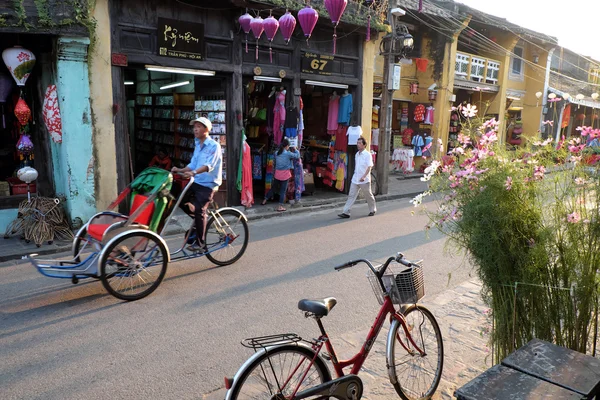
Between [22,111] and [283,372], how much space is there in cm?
701

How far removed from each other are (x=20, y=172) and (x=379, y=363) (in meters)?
6.75

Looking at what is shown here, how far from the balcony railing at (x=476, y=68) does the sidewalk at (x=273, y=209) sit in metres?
5.51

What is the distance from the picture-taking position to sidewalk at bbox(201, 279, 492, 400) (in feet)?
12.1

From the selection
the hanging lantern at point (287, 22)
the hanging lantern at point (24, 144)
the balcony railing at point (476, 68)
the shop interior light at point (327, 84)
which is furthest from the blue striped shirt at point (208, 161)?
the balcony railing at point (476, 68)

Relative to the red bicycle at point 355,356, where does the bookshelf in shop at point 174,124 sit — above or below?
above

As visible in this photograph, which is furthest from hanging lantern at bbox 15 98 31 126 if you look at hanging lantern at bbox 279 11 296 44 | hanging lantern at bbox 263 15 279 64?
hanging lantern at bbox 279 11 296 44

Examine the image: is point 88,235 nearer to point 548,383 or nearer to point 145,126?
point 548,383

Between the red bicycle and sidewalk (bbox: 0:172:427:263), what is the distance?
5.40 meters

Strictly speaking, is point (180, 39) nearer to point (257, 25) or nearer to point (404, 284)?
point (257, 25)

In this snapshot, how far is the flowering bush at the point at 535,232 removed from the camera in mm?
2986

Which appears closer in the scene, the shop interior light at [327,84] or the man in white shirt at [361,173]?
the man in white shirt at [361,173]

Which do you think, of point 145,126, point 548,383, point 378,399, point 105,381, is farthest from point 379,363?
point 145,126

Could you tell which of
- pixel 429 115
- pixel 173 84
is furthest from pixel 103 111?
pixel 429 115

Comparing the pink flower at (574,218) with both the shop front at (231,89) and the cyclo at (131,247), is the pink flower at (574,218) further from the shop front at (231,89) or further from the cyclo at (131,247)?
the shop front at (231,89)
